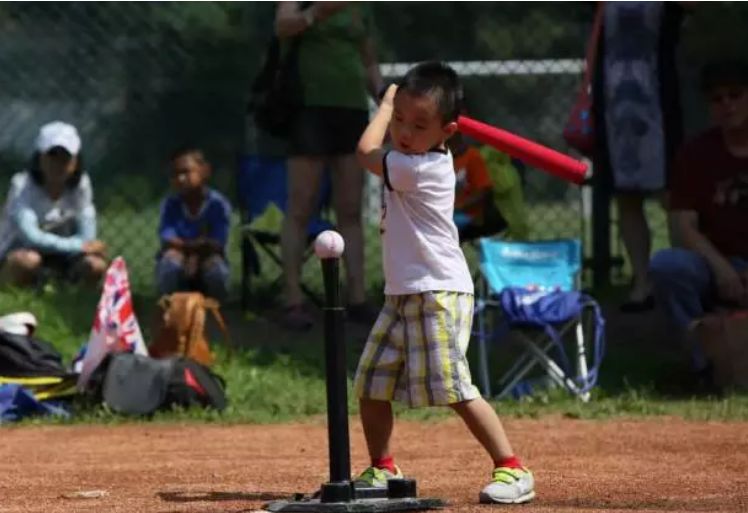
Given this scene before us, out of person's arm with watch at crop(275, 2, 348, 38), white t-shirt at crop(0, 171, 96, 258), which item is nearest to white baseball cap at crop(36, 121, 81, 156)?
white t-shirt at crop(0, 171, 96, 258)

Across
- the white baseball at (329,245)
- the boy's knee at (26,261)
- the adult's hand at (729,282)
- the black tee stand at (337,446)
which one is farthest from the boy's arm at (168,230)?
the white baseball at (329,245)

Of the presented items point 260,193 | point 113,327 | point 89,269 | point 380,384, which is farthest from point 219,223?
point 380,384

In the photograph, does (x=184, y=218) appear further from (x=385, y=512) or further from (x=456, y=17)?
(x=385, y=512)

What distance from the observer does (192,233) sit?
460 inches

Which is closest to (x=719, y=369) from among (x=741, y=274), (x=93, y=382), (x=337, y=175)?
(x=741, y=274)

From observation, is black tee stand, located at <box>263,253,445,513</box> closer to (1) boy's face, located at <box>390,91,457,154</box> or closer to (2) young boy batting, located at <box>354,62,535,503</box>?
(2) young boy batting, located at <box>354,62,535,503</box>

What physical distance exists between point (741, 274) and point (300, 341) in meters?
2.64

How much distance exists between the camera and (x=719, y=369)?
1000 cm

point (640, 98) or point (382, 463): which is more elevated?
point (640, 98)

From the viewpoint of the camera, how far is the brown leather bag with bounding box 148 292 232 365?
33.6ft

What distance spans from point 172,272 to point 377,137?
5.25 metres

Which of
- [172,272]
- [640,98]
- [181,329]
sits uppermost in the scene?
[640,98]

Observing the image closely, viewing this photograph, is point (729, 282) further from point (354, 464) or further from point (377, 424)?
point (377, 424)

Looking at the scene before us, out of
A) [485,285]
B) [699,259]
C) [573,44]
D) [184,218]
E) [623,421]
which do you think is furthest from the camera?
[573,44]
